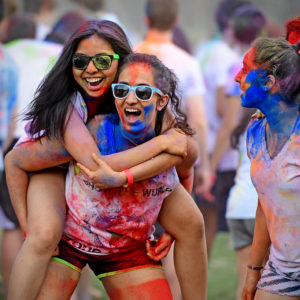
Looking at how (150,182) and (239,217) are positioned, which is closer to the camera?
(150,182)

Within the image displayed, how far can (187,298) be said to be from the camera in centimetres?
406

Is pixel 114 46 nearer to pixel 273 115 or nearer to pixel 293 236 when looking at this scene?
pixel 273 115

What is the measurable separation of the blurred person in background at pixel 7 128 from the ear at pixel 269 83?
9.43 ft

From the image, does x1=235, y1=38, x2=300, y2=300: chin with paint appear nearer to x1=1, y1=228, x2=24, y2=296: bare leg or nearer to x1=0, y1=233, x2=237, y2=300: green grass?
x1=1, y1=228, x2=24, y2=296: bare leg

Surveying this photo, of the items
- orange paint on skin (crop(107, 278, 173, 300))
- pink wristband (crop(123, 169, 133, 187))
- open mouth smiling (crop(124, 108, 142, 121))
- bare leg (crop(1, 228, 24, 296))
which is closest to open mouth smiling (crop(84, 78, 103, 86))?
open mouth smiling (crop(124, 108, 142, 121))

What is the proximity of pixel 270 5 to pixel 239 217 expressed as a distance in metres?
14.0

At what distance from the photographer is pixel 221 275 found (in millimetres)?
7453

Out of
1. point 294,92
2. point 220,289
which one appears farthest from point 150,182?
point 220,289

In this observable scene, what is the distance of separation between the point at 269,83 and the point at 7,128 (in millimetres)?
Result: 3094

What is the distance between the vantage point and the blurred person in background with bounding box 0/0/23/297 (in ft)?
19.1

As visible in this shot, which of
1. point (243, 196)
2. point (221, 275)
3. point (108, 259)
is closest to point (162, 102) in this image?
point (108, 259)

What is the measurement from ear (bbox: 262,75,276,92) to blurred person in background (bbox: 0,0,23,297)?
2.87 meters

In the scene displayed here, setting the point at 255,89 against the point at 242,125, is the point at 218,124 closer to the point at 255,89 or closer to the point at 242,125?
the point at 242,125

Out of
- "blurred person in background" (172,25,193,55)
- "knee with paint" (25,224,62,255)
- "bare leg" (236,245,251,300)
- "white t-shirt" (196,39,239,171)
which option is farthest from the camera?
"blurred person in background" (172,25,193,55)
